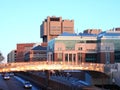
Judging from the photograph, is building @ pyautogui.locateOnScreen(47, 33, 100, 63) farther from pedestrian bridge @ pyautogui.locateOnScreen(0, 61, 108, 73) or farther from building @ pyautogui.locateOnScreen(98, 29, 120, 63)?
pedestrian bridge @ pyautogui.locateOnScreen(0, 61, 108, 73)

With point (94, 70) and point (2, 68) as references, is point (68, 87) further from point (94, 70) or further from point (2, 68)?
point (2, 68)

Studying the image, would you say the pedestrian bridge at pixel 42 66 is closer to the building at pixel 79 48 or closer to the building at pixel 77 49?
the building at pixel 79 48

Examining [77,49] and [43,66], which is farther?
[77,49]

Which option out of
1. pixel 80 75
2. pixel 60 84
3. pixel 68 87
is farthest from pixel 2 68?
pixel 80 75

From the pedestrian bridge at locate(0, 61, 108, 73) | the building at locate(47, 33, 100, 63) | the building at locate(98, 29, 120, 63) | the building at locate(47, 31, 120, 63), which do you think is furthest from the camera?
the building at locate(47, 33, 100, 63)

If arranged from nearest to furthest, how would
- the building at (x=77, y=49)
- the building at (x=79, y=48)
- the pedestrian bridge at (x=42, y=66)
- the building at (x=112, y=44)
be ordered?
the pedestrian bridge at (x=42, y=66) < the building at (x=112, y=44) < the building at (x=79, y=48) < the building at (x=77, y=49)

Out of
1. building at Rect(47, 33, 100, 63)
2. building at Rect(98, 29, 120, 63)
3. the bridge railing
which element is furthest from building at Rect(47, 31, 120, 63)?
the bridge railing

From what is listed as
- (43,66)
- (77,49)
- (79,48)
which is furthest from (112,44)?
(43,66)

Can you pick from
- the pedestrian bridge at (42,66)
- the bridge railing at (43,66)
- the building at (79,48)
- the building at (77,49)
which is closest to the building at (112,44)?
the building at (79,48)

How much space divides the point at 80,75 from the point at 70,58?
25363 millimetres

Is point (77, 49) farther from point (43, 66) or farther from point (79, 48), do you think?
point (43, 66)

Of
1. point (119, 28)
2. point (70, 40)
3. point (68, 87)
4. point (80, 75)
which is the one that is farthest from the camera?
point (119, 28)

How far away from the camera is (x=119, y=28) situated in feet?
636

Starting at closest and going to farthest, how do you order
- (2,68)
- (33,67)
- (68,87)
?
(2,68), (33,67), (68,87)
